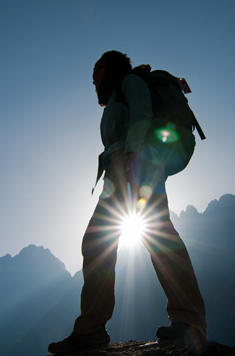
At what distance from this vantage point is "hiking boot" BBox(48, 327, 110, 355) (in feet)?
4.84

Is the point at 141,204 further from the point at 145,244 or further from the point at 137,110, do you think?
the point at 137,110

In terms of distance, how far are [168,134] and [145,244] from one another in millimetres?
1186

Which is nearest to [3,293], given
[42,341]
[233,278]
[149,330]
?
[42,341]

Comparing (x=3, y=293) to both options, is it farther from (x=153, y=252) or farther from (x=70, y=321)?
(x=153, y=252)

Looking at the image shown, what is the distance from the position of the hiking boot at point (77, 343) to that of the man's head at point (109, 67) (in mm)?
2809

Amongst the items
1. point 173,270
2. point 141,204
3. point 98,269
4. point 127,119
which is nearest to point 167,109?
point 127,119

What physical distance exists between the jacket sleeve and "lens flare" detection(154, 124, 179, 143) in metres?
0.23

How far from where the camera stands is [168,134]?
2.07m

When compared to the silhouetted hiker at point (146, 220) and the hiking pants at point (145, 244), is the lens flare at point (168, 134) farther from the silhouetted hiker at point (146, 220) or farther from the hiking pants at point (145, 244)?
the hiking pants at point (145, 244)

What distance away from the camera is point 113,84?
8.27 feet

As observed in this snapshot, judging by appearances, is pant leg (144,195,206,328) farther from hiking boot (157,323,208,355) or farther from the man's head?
the man's head

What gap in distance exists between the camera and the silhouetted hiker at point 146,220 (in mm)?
1514

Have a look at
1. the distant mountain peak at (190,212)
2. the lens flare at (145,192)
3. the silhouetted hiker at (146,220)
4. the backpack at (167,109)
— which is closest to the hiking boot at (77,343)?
the silhouetted hiker at (146,220)

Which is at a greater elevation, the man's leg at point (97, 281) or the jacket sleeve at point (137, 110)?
the jacket sleeve at point (137, 110)
